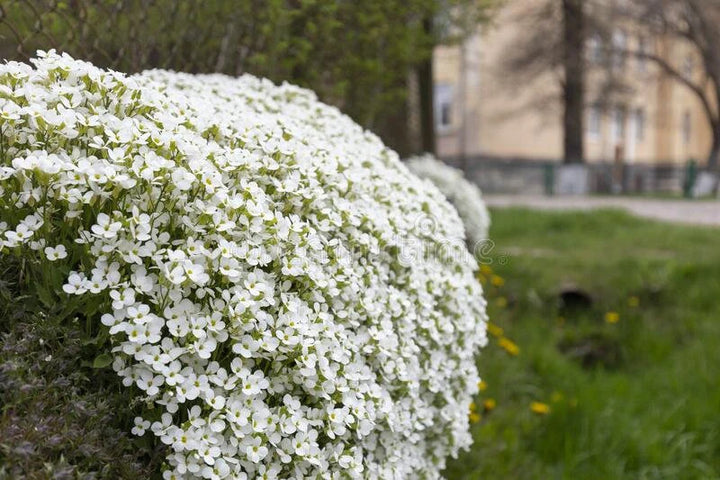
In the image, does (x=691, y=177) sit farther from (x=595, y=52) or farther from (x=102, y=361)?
(x=102, y=361)

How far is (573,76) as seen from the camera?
787 inches

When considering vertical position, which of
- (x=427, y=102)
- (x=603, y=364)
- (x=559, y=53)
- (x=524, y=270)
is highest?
→ (x=559, y=53)

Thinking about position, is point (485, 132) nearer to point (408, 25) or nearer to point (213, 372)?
point (408, 25)

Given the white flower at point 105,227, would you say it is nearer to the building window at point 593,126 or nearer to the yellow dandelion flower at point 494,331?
the yellow dandelion flower at point 494,331

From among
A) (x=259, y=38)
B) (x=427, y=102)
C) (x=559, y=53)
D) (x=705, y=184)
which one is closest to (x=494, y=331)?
(x=259, y=38)

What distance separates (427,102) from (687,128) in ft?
111

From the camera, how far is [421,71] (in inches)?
276

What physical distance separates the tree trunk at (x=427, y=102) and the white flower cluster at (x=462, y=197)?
2.74 ft

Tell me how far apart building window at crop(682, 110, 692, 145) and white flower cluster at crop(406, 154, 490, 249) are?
3366 centimetres

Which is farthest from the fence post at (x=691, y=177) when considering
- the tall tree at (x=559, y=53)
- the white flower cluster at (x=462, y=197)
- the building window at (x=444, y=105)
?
the white flower cluster at (x=462, y=197)

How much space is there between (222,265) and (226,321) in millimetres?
134

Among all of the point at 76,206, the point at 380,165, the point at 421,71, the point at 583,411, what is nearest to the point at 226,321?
the point at 76,206

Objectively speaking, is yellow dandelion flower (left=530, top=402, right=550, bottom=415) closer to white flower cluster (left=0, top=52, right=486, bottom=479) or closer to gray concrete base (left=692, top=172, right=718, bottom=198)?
white flower cluster (left=0, top=52, right=486, bottom=479)

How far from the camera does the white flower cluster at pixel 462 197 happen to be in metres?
6.10
